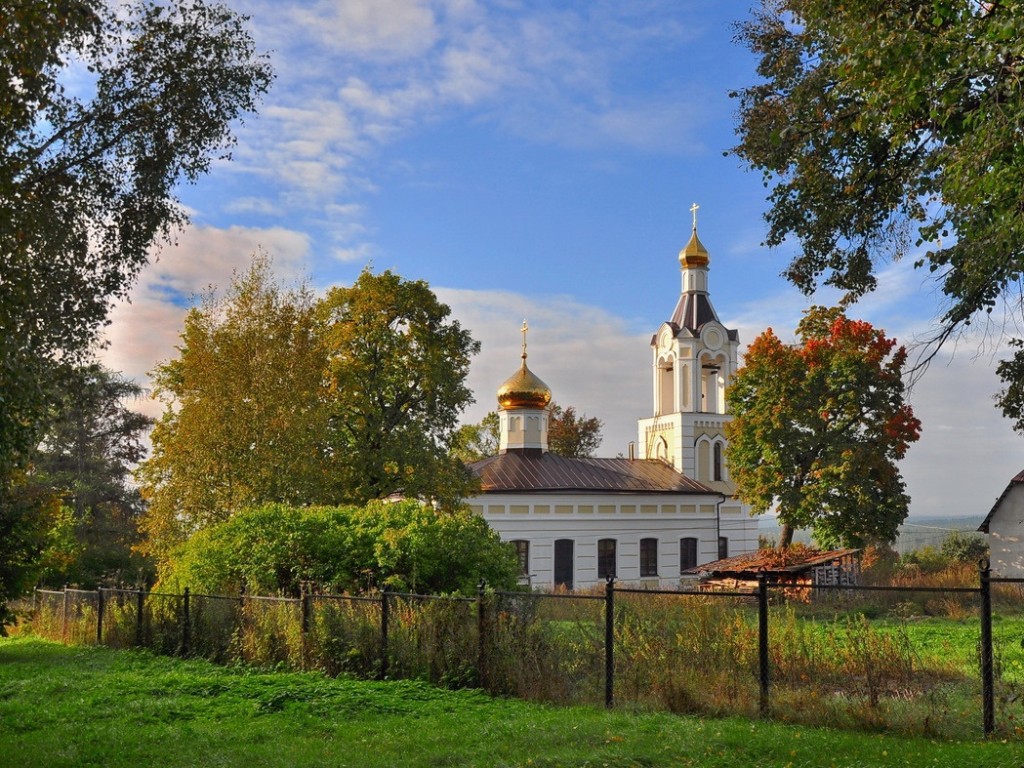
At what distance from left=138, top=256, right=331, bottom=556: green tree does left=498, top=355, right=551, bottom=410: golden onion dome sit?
738 inches

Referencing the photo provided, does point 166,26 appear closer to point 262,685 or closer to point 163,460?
point 262,685

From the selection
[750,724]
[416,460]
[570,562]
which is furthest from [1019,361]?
[570,562]

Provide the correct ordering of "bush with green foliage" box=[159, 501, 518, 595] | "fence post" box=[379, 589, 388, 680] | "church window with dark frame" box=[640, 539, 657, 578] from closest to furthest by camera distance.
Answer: "fence post" box=[379, 589, 388, 680], "bush with green foliage" box=[159, 501, 518, 595], "church window with dark frame" box=[640, 539, 657, 578]

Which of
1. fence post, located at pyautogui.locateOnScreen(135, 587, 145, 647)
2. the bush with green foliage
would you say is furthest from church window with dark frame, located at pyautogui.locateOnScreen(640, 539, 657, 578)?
fence post, located at pyautogui.locateOnScreen(135, 587, 145, 647)

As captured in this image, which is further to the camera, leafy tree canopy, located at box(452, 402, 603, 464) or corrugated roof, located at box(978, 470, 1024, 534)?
leafy tree canopy, located at box(452, 402, 603, 464)

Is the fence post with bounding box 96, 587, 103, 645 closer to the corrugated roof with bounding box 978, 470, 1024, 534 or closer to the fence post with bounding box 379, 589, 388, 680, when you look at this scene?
the fence post with bounding box 379, 589, 388, 680

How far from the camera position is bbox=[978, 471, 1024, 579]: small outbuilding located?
34.2 meters

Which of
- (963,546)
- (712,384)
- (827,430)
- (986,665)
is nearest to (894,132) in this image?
(986,665)

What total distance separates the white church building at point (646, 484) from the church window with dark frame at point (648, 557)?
0.04 meters

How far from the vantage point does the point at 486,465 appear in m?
40.8

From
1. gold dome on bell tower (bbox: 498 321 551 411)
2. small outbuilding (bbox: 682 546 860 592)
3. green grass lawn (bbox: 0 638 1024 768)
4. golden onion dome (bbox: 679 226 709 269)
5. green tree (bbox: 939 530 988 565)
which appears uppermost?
golden onion dome (bbox: 679 226 709 269)

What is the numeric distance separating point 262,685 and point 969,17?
1067 cm

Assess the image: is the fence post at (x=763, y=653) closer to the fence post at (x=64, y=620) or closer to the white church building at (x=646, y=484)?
the fence post at (x=64, y=620)

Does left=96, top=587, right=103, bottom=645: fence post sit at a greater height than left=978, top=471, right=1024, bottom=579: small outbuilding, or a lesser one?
lesser
